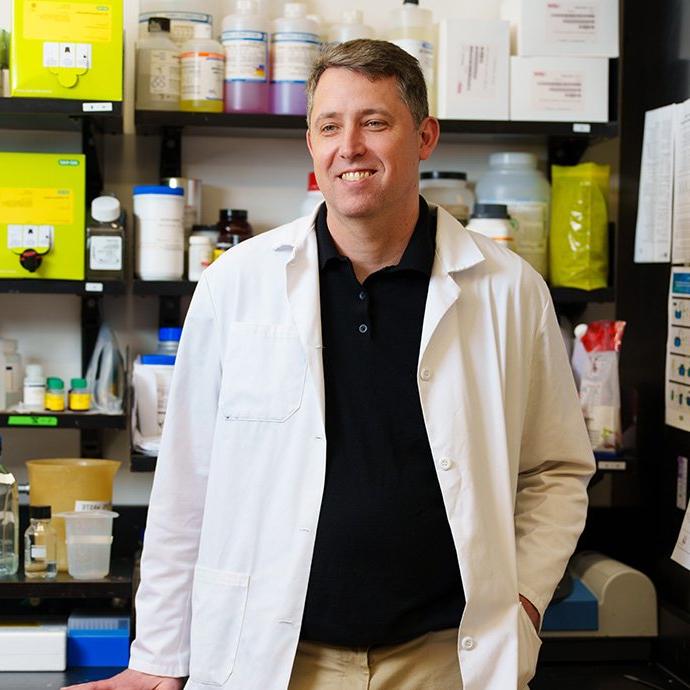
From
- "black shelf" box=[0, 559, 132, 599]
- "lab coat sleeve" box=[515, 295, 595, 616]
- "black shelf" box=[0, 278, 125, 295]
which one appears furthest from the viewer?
"black shelf" box=[0, 278, 125, 295]

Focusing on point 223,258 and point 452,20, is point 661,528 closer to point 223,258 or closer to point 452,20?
point 452,20

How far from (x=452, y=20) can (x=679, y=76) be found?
56 cm

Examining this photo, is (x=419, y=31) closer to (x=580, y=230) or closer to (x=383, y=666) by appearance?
(x=580, y=230)

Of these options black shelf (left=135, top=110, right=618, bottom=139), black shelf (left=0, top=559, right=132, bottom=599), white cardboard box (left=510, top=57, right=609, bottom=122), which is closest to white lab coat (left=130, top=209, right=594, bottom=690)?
black shelf (left=0, top=559, right=132, bottom=599)

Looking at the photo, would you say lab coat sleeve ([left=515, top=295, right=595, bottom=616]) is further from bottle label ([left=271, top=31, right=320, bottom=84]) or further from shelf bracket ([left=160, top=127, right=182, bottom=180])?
shelf bracket ([left=160, top=127, right=182, bottom=180])

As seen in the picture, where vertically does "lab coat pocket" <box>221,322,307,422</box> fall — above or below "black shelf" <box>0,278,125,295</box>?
below

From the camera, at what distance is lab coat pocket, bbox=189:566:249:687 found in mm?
1580

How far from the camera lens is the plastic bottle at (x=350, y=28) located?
2643 mm

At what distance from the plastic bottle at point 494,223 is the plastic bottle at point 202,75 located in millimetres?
656

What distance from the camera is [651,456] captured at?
2789 millimetres

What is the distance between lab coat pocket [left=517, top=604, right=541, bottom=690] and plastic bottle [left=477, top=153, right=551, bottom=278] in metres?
1.23

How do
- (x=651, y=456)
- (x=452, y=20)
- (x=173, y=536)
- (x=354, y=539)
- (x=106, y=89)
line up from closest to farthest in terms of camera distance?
(x=354, y=539)
(x=173, y=536)
(x=106, y=89)
(x=452, y=20)
(x=651, y=456)

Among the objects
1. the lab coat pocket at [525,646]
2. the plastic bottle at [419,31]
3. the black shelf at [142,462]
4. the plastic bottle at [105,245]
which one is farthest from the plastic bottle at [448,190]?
the lab coat pocket at [525,646]

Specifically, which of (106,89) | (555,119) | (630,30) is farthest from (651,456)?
(106,89)
